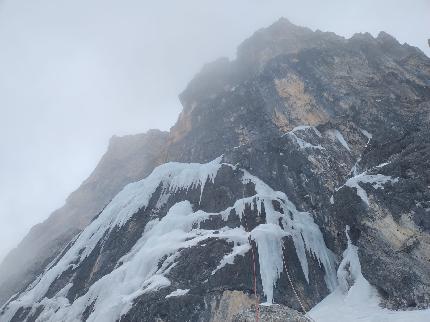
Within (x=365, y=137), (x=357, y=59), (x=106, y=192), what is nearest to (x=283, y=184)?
(x=365, y=137)

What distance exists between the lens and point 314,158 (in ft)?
75.4

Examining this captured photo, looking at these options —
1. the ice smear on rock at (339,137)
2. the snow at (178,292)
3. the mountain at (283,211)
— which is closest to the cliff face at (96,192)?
the mountain at (283,211)

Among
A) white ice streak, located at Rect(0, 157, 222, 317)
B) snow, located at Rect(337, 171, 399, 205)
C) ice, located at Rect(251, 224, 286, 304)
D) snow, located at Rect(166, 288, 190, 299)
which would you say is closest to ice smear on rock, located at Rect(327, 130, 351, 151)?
white ice streak, located at Rect(0, 157, 222, 317)

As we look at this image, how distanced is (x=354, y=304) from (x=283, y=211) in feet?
22.5

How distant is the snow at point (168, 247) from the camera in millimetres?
18250

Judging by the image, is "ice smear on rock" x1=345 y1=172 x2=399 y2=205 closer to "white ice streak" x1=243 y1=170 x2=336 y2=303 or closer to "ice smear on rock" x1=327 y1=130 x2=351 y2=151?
"white ice streak" x1=243 y1=170 x2=336 y2=303

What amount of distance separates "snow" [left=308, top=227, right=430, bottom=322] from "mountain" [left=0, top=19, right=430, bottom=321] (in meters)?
0.07

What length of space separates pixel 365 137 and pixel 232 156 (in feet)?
24.7

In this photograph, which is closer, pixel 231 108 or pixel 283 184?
pixel 283 184

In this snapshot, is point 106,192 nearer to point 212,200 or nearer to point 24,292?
point 24,292

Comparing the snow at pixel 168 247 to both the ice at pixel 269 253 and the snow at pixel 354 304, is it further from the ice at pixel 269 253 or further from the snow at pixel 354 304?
the snow at pixel 354 304

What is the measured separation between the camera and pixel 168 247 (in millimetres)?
20172

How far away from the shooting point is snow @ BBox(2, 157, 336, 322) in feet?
59.9

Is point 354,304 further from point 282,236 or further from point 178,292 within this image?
point 178,292
